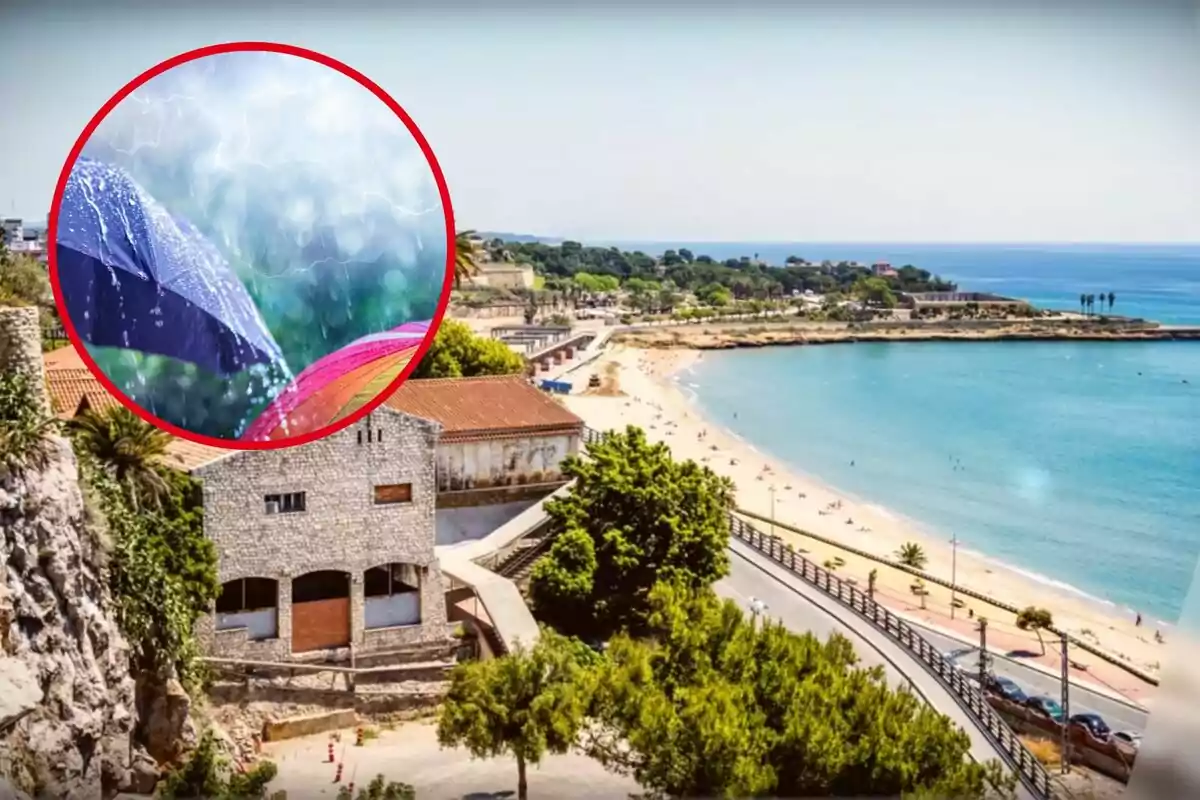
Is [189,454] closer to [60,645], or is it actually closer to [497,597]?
[60,645]

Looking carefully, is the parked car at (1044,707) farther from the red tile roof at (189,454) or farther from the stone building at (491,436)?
the red tile roof at (189,454)

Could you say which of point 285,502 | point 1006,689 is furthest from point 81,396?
point 1006,689

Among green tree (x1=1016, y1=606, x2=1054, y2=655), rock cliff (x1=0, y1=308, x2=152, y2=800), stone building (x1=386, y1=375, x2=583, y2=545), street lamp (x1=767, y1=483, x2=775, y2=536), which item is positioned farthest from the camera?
street lamp (x1=767, y1=483, x2=775, y2=536)

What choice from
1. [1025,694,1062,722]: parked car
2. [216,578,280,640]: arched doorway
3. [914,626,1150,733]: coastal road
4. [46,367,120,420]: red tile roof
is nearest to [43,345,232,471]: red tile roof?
[46,367,120,420]: red tile roof

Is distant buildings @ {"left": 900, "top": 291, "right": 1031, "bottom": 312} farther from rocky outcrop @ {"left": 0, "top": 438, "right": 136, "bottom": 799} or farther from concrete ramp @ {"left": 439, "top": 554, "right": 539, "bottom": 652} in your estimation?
rocky outcrop @ {"left": 0, "top": 438, "right": 136, "bottom": 799}

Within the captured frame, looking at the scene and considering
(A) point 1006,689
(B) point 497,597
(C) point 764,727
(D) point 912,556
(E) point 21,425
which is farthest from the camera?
(D) point 912,556

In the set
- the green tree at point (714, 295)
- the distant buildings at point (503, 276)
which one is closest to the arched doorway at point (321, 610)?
the distant buildings at point (503, 276)
